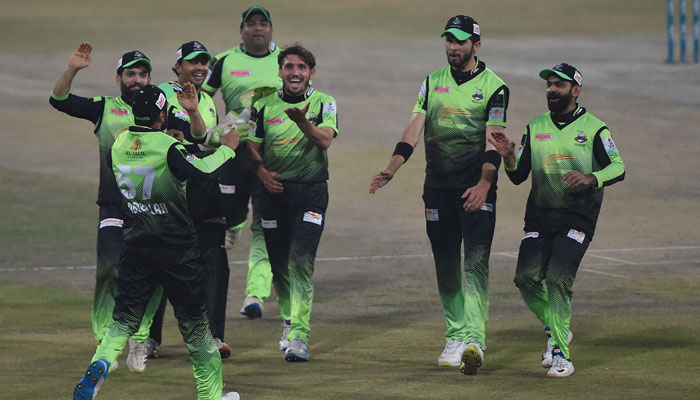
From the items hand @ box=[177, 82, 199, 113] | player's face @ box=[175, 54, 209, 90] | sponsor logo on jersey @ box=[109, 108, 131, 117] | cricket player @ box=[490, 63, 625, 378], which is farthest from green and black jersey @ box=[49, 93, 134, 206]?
cricket player @ box=[490, 63, 625, 378]

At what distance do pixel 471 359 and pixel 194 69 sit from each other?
3504 mm

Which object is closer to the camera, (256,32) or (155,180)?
(155,180)

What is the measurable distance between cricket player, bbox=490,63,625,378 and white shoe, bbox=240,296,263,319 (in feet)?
11.4

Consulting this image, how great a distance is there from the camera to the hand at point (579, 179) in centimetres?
1058

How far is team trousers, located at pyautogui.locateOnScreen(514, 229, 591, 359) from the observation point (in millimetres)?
10680

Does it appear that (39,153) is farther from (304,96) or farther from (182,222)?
(182,222)

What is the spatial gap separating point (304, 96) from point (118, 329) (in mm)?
3316

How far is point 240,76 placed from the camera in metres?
14.2

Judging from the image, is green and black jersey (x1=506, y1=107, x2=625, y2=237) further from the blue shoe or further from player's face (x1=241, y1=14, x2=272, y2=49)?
player's face (x1=241, y1=14, x2=272, y2=49)

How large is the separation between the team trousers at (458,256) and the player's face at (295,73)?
1409 millimetres

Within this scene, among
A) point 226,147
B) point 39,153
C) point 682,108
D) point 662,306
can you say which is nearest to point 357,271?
point 662,306

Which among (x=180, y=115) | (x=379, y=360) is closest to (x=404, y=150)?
(x=379, y=360)

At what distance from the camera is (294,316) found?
38.2 feet

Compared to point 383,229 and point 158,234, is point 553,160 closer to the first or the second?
point 158,234
